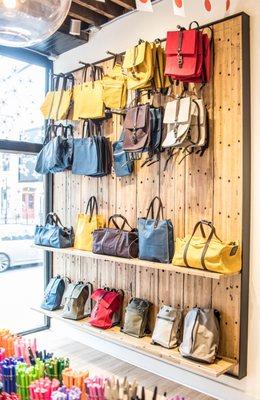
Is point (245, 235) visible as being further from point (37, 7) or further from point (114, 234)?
point (37, 7)

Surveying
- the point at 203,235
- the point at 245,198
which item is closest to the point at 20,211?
the point at 203,235

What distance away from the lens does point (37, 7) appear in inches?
65.7

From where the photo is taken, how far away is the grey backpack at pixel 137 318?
338 cm

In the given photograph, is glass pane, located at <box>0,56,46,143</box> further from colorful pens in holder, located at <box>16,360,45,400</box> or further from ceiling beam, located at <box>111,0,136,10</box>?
colorful pens in holder, located at <box>16,360,45,400</box>

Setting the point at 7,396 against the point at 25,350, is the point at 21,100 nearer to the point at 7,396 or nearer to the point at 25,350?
the point at 25,350

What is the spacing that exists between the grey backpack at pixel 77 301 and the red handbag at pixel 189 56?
7.44 ft

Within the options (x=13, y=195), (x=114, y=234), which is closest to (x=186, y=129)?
(x=114, y=234)

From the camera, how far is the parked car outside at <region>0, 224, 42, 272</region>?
4.93 metres

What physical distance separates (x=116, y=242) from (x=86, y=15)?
2.28 meters

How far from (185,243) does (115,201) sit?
1118 millimetres

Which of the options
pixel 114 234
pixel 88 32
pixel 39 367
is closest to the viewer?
pixel 39 367

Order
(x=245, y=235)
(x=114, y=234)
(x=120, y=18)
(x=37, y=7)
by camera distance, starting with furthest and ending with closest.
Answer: (x=120, y=18) < (x=114, y=234) < (x=245, y=235) < (x=37, y=7)

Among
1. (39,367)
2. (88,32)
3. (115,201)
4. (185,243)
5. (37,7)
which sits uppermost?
(88,32)

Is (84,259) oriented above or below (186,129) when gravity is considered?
below
